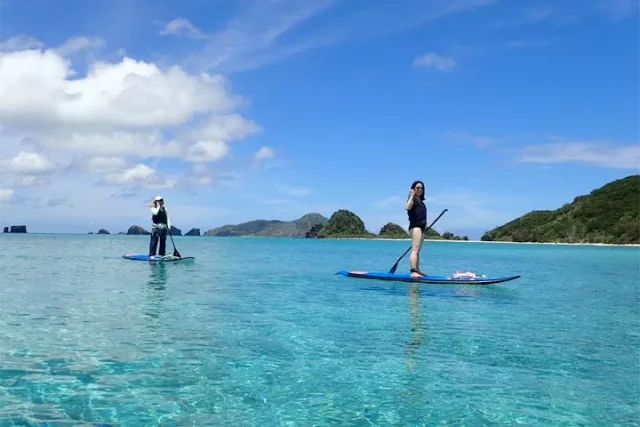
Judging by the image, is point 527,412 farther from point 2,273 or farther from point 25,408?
point 2,273

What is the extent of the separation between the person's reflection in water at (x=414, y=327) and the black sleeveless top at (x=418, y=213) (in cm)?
298

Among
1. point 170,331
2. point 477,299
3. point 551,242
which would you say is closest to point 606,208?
point 551,242

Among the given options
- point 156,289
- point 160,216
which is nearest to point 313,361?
point 156,289

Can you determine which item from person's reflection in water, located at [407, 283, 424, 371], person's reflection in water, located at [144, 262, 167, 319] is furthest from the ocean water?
person's reflection in water, located at [144, 262, 167, 319]

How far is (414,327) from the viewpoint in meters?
14.3

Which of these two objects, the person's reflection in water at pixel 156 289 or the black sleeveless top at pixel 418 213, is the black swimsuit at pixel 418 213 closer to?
the black sleeveless top at pixel 418 213

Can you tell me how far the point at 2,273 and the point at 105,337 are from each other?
20.9 meters

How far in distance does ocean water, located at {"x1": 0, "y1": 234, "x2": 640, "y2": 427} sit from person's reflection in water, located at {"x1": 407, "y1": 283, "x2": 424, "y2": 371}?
0.07m

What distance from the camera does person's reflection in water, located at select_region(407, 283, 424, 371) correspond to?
11016mm

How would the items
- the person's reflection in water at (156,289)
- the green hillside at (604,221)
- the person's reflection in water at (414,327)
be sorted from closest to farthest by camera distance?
the person's reflection in water at (414,327) < the person's reflection in water at (156,289) < the green hillside at (604,221)

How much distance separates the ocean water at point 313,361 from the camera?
7.70 metres

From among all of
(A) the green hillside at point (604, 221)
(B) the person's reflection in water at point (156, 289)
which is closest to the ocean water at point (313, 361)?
(B) the person's reflection in water at point (156, 289)

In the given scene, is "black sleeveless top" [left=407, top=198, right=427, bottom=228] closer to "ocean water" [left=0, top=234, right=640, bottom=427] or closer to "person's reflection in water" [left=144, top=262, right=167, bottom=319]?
"ocean water" [left=0, top=234, right=640, bottom=427]

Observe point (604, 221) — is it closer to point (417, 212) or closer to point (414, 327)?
point (417, 212)
